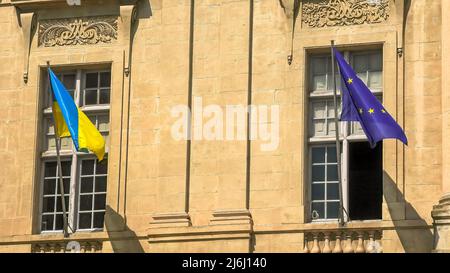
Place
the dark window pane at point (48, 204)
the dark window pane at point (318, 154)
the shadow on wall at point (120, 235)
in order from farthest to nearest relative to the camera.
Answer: the dark window pane at point (48, 204) → the shadow on wall at point (120, 235) → the dark window pane at point (318, 154)

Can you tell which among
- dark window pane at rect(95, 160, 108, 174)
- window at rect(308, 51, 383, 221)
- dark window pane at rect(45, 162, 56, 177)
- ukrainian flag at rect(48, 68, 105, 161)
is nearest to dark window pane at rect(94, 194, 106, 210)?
dark window pane at rect(95, 160, 108, 174)

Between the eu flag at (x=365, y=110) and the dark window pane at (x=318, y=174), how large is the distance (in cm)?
153

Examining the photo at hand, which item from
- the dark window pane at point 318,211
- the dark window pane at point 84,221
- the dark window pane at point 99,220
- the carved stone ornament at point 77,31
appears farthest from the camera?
the carved stone ornament at point 77,31

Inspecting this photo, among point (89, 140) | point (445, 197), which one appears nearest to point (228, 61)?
point (89, 140)

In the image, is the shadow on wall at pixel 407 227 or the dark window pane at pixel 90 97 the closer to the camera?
the shadow on wall at pixel 407 227

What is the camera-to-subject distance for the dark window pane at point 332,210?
102 ft

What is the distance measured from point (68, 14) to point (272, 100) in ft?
15.7

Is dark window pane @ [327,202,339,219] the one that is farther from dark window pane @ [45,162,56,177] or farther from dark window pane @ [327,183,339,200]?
dark window pane @ [45,162,56,177]

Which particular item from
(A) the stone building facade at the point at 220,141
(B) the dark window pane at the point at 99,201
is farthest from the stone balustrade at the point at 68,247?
(B) the dark window pane at the point at 99,201

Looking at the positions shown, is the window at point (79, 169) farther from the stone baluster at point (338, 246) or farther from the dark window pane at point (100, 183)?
the stone baluster at point (338, 246)

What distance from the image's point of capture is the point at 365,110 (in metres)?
30.0

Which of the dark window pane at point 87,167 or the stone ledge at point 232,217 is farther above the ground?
the dark window pane at point 87,167

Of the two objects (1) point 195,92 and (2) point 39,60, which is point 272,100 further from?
(2) point 39,60

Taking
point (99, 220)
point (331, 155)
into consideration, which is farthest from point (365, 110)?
point (99, 220)
